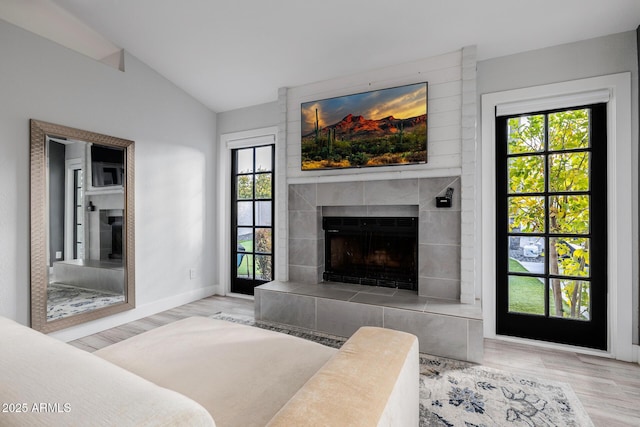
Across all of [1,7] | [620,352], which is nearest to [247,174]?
[1,7]

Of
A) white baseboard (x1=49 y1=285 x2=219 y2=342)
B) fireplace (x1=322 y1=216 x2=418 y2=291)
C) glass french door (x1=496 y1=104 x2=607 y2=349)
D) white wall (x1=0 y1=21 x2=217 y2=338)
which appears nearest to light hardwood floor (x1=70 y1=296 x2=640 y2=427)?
white baseboard (x1=49 y1=285 x2=219 y2=342)

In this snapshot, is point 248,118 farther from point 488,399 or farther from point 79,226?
point 488,399

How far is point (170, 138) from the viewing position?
3.61 m

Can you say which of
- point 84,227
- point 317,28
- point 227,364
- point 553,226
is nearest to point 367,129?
point 317,28

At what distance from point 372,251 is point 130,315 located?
8.69 feet

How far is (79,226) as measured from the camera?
2750 millimetres

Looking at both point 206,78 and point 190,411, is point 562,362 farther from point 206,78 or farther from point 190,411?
point 206,78

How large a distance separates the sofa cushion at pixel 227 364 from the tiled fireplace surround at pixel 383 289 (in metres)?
1.34

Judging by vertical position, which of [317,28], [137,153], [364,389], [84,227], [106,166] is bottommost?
[364,389]

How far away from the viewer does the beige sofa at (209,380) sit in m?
0.57

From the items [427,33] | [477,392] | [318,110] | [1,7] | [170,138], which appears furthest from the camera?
[170,138]

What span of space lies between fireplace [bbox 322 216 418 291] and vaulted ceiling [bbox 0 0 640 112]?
5.22 feet

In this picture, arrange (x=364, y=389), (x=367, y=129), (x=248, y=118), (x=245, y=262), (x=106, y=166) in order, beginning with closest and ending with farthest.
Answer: (x=364, y=389), (x=106, y=166), (x=367, y=129), (x=248, y=118), (x=245, y=262)

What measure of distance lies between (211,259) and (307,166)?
1985mm
